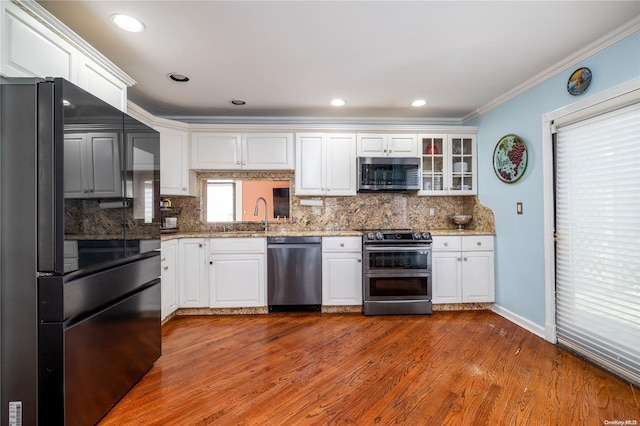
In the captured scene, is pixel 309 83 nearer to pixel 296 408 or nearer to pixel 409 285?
pixel 409 285

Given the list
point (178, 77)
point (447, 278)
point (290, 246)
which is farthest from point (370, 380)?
point (178, 77)

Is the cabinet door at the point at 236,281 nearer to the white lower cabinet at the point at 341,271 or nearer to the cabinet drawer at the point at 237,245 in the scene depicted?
the cabinet drawer at the point at 237,245

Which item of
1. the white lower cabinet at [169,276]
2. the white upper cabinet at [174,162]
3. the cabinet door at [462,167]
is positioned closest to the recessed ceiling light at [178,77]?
the white upper cabinet at [174,162]

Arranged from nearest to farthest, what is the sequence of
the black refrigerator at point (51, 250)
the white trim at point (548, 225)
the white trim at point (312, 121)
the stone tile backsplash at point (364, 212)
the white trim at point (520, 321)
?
the black refrigerator at point (51, 250) < the white trim at point (548, 225) < the white trim at point (520, 321) < the white trim at point (312, 121) < the stone tile backsplash at point (364, 212)

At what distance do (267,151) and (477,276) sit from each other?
3002 millimetres

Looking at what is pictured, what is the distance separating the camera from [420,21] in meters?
1.85

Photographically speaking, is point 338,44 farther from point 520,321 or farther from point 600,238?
point 520,321

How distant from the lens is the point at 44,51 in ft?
5.13

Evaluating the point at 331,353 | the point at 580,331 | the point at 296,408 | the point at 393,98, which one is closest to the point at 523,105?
the point at 393,98

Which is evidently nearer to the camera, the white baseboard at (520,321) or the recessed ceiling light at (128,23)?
A: the recessed ceiling light at (128,23)

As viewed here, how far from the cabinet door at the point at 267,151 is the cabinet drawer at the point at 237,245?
0.94 metres

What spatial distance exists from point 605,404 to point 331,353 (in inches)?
70.3

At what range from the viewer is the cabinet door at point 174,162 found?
3.24 m

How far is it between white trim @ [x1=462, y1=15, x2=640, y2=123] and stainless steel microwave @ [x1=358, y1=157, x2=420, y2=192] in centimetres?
113
